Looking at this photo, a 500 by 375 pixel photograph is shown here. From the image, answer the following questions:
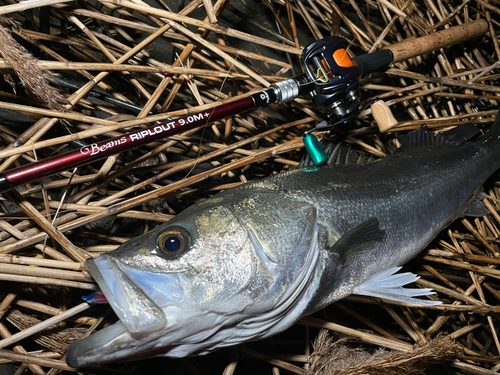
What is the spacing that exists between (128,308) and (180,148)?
4.77ft

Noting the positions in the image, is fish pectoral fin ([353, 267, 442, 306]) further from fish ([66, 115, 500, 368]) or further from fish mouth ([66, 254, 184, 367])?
fish mouth ([66, 254, 184, 367])

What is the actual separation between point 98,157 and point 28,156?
0.78 metres

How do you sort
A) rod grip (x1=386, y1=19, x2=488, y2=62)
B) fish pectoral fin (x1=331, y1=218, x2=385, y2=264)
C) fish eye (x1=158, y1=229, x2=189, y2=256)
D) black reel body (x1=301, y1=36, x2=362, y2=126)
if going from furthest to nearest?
rod grip (x1=386, y1=19, x2=488, y2=62), black reel body (x1=301, y1=36, x2=362, y2=126), fish pectoral fin (x1=331, y1=218, x2=385, y2=264), fish eye (x1=158, y1=229, x2=189, y2=256)

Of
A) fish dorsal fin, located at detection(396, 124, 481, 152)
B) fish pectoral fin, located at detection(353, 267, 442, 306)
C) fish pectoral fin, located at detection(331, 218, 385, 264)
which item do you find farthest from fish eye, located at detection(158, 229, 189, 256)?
fish dorsal fin, located at detection(396, 124, 481, 152)

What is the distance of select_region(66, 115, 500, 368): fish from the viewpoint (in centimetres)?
143

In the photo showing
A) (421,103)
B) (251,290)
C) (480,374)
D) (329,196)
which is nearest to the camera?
(251,290)

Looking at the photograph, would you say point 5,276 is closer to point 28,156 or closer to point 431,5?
point 28,156

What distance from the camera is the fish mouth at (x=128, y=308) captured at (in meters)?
1.36

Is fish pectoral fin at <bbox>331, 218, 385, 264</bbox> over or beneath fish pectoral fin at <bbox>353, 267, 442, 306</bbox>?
over

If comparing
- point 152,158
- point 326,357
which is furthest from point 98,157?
point 326,357

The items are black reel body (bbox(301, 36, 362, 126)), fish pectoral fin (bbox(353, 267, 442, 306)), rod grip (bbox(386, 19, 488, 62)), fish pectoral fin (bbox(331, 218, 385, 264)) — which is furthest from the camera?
rod grip (bbox(386, 19, 488, 62))

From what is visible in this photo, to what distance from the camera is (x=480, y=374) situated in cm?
241

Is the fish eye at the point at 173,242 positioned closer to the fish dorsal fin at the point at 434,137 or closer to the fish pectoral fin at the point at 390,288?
the fish pectoral fin at the point at 390,288

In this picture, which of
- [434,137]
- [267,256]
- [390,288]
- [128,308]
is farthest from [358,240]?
[434,137]
